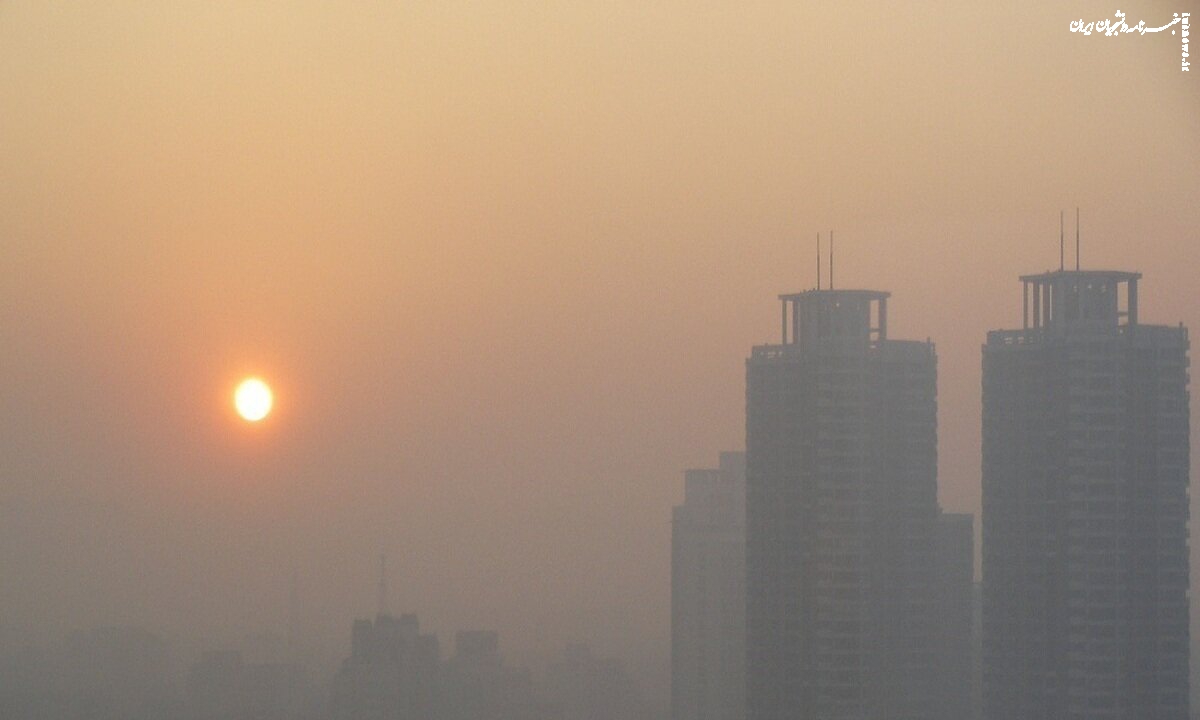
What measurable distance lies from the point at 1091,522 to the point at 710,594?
3.24 m

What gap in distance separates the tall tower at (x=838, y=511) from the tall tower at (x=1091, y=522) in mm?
759

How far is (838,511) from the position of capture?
53.6ft

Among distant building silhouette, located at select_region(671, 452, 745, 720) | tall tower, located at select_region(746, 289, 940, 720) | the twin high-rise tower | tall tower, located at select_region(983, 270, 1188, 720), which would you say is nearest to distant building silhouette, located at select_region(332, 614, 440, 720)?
distant building silhouette, located at select_region(671, 452, 745, 720)

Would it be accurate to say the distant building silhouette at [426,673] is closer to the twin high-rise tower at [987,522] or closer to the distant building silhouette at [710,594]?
the distant building silhouette at [710,594]

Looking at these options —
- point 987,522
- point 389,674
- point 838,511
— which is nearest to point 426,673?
point 389,674

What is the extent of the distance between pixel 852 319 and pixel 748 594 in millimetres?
2542

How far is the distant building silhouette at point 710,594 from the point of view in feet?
48.6

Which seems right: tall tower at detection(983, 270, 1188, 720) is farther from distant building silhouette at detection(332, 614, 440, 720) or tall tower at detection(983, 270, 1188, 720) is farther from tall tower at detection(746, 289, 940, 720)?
distant building silhouette at detection(332, 614, 440, 720)

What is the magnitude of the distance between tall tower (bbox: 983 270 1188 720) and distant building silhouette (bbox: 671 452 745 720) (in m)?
2.13

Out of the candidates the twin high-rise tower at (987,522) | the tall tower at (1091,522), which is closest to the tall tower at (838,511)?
the twin high-rise tower at (987,522)

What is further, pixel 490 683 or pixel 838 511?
pixel 838 511

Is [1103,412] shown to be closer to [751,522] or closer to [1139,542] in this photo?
[1139,542]

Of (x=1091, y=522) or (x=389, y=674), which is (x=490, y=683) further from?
(x=1091, y=522)

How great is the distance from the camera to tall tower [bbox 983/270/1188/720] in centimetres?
1543
